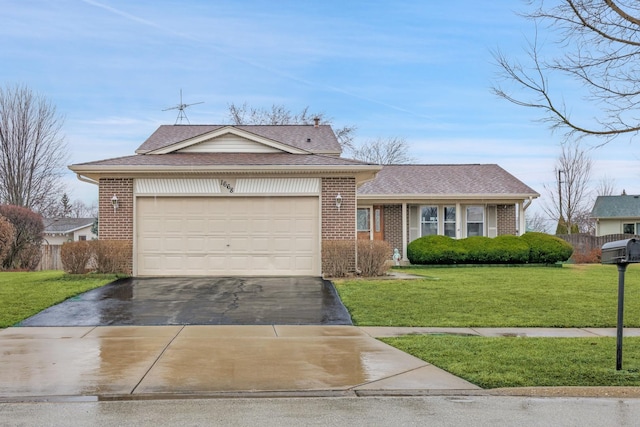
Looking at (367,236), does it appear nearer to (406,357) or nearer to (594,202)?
(406,357)

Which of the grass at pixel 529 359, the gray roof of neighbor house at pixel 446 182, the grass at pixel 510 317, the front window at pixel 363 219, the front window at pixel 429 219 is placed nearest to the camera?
the grass at pixel 529 359

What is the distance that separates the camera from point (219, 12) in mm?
16406

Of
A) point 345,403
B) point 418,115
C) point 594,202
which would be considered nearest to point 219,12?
point 345,403

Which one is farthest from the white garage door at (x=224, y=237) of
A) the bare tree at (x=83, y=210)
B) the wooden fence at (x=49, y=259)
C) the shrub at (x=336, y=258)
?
the bare tree at (x=83, y=210)

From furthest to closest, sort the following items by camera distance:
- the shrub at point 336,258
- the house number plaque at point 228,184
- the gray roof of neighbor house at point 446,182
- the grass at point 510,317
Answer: the gray roof of neighbor house at point 446,182 → the house number plaque at point 228,184 → the shrub at point 336,258 → the grass at point 510,317

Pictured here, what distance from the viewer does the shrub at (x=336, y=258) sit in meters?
16.5

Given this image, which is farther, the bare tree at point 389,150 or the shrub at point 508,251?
the bare tree at point 389,150

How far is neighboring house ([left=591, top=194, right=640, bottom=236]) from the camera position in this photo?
41.8 m

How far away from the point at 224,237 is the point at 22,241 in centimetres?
1346

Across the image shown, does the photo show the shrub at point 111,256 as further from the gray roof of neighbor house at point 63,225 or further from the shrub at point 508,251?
the gray roof of neighbor house at point 63,225

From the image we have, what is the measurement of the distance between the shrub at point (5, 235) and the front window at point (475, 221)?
18.4 metres

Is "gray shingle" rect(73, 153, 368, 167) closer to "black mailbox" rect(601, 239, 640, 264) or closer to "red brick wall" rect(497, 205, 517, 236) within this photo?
"black mailbox" rect(601, 239, 640, 264)

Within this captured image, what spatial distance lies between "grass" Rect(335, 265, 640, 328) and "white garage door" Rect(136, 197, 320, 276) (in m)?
2.05

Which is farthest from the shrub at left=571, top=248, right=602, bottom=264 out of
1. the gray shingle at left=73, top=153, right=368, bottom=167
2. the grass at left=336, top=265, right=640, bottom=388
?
the gray shingle at left=73, top=153, right=368, bottom=167
